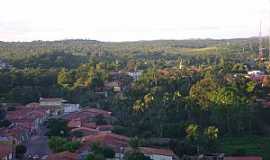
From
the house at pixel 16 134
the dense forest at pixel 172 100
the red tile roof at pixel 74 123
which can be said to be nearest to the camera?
the house at pixel 16 134

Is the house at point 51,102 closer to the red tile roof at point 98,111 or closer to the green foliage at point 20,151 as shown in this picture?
the red tile roof at point 98,111

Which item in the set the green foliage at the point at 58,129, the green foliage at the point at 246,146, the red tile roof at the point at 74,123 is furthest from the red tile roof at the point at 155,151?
the red tile roof at the point at 74,123

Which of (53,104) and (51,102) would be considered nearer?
(53,104)

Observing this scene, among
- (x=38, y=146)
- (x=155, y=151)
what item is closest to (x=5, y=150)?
(x=38, y=146)

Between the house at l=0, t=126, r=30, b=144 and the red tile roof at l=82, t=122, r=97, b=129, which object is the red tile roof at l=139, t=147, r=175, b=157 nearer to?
the house at l=0, t=126, r=30, b=144

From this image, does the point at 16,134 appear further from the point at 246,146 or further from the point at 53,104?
the point at 53,104

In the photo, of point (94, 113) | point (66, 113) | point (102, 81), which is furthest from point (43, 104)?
point (102, 81)
